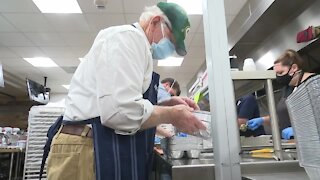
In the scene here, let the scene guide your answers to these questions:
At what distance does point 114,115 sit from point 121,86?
95mm

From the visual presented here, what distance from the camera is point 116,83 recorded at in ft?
2.81

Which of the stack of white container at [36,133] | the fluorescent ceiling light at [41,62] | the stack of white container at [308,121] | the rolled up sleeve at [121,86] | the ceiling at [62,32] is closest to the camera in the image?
the stack of white container at [308,121]

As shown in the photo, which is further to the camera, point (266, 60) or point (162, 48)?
point (266, 60)

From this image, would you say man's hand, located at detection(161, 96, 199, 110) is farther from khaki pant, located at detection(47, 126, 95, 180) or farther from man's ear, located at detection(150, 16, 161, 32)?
khaki pant, located at detection(47, 126, 95, 180)

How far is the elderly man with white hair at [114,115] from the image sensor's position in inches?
34.1

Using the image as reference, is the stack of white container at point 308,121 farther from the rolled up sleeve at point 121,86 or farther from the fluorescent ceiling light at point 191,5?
the fluorescent ceiling light at point 191,5

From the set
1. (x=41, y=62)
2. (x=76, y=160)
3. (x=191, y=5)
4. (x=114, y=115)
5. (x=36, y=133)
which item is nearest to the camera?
(x=114, y=115)

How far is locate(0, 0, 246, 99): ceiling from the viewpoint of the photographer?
373cm

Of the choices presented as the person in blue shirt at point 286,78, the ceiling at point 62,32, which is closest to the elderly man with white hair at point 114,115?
the person in blue shirt at point 286,78

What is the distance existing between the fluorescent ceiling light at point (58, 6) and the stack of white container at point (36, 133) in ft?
5.00

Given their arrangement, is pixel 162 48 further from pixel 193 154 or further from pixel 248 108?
pixel 248 108

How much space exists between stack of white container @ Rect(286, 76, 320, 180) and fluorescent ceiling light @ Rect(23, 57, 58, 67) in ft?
20.1

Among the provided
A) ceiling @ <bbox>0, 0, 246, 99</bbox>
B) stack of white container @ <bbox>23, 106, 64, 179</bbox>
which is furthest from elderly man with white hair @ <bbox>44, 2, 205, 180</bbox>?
ceiling @ <bbox>0, 0, 246, 99</bbox>

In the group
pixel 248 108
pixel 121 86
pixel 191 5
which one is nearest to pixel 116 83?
pixel 121 86
